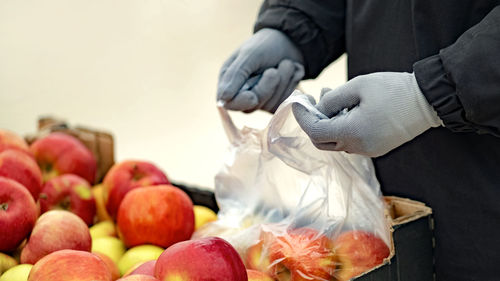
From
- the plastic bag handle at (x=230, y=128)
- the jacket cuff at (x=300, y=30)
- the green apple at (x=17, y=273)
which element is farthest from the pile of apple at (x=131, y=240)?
the jacket cuff at (x=300, y=30)

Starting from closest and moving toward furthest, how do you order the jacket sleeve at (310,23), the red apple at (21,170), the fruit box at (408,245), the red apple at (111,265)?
the fruit box at (408,245) → the red apple at (111,265) → the red apple at (21,170) → the jacket sleeve at (310,23)

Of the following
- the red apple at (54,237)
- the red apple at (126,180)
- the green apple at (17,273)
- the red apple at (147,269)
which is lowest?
the red apple at (126,180)

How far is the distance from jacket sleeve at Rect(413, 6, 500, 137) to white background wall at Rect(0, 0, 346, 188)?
5.24ft

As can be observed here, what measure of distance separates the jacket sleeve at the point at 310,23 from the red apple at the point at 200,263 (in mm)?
511

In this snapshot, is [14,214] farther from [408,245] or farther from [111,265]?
[408,245]

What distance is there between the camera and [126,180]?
1.09 meters

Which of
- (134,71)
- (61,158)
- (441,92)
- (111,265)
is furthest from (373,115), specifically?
(134,71)

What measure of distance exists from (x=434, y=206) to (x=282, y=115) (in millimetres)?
275

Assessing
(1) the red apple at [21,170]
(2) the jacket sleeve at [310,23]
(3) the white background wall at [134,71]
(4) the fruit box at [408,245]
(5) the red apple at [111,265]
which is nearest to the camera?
(4) the fruit box at [408,245]

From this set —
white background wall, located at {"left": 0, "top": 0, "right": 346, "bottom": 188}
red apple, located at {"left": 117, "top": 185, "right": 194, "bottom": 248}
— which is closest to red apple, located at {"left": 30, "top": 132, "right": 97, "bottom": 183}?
red apple, located at {"left": 117, "top": 185, "right": 194, "bottom": 248}

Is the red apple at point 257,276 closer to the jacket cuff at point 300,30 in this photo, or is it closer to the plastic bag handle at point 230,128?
the plastic bag handle at point 230,128

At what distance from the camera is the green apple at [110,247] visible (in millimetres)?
947

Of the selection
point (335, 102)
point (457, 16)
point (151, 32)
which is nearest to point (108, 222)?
point (335, 102)

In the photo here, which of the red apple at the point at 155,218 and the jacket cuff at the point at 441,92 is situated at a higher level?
the jacket cuff at the point at 441,92
